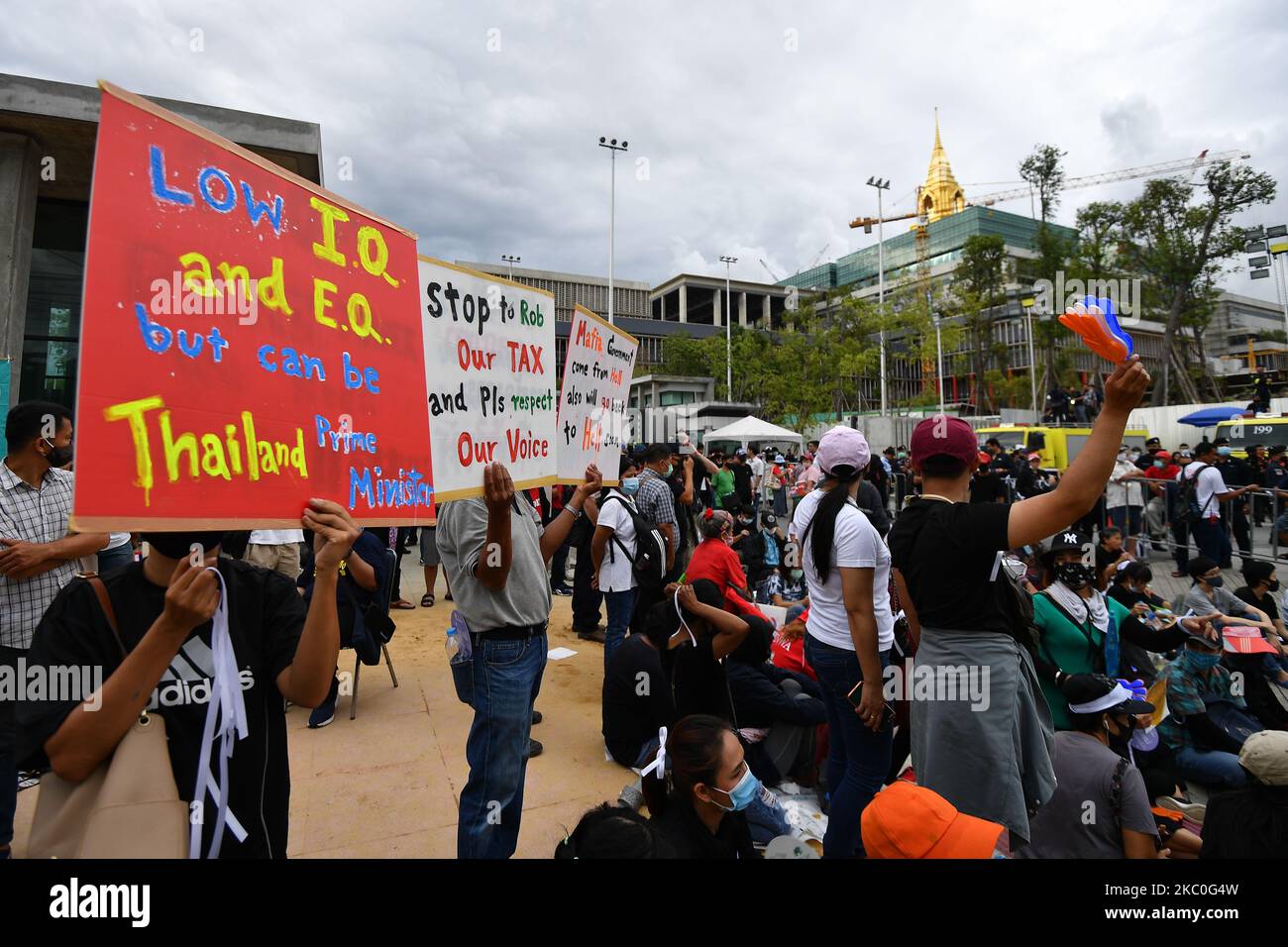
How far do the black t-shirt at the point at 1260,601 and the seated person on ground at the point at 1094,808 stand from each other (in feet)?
14.2

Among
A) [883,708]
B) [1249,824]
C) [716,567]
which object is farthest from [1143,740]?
[716,567]

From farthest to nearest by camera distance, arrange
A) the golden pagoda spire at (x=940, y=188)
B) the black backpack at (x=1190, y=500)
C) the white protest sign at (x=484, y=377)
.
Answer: the golden pagoda spire at (x=940, y=188), the black backpack at (x=1190, y=500), the white protest sign at (x=484, y=377)

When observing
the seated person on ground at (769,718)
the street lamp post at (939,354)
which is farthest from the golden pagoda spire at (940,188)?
→ the seated person on ground at (769,718)

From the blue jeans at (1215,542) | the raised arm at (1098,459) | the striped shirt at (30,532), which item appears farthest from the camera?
the blue jeans at (1215,542)

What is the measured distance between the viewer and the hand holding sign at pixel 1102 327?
2.07 m

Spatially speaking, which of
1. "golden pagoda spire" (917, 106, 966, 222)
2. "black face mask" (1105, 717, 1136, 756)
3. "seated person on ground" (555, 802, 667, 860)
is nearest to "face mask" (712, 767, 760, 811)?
"seated person on ground" (555, 802, 667, 860)

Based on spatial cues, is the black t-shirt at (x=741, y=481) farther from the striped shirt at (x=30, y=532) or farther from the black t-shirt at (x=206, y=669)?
the black t-shirt at (x=206, y=669)

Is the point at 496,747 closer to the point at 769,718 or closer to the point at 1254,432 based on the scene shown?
the point at 769,718

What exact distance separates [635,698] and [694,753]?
1.71m

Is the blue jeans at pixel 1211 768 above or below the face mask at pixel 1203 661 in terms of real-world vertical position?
below

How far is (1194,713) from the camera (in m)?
4.60
